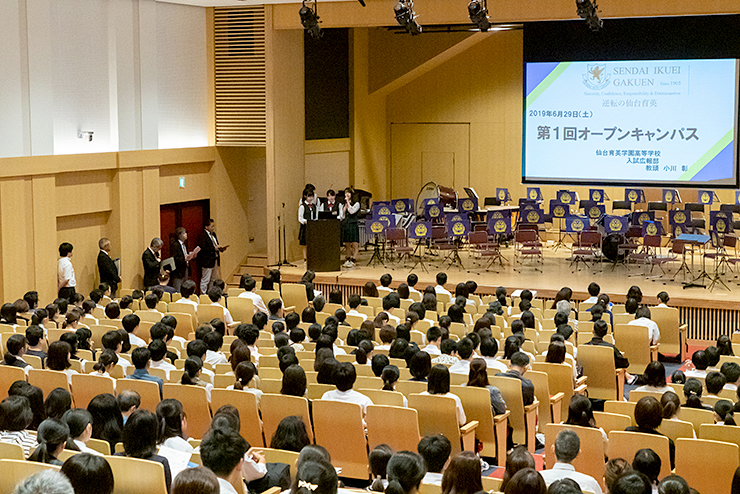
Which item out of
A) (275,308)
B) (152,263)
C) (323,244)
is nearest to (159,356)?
(275,308)

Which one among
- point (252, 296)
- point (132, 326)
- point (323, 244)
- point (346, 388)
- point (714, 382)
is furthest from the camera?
point (323, 244)

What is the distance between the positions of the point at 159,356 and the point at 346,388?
6.29ft

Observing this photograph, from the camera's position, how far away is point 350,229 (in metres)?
16.4

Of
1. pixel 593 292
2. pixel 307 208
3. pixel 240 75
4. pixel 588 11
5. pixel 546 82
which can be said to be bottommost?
pixel 593 292

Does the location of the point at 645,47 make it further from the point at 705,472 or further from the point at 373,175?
the point at 705,472

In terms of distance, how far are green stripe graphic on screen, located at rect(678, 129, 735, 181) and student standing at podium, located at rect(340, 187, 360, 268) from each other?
596cm

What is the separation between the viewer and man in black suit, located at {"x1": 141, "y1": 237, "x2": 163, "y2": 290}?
1369 centimetres

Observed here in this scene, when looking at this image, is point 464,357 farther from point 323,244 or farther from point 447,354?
point 323,244

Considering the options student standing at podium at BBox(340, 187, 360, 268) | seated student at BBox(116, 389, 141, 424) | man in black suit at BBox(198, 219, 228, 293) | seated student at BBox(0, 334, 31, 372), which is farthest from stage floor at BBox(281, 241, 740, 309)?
seated student at BBox(116, 389, 141, 424)

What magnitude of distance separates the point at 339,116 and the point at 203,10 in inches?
162

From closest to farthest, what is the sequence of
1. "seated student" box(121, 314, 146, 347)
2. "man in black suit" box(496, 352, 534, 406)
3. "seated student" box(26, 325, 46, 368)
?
"man in black suit" box(496, 352, 534, 406)
"seated student" box(26, 325, 46, 368)
"seated student" box(121, 314, 146, 347)

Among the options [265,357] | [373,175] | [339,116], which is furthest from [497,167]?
[265,357]

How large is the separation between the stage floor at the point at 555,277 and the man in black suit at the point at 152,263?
2721mm

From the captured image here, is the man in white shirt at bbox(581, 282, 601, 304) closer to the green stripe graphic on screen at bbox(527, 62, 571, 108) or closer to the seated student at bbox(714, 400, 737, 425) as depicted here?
the seated student at bbox(714, 400, 737, 425)
